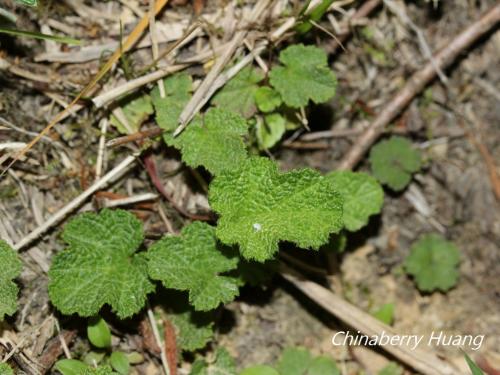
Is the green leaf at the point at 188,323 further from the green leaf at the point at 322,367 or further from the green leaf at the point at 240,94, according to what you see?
the green leaf at the point at 240,94

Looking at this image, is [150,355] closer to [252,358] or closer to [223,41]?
[252,358]

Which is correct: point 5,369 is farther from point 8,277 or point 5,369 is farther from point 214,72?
point 214,72

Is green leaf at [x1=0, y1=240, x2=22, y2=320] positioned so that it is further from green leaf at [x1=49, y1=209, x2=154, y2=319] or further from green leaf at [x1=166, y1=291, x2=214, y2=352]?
green leaf at [x1=166, y1=291, x2=214, y2=352]

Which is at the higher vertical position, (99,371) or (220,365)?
(99,371)

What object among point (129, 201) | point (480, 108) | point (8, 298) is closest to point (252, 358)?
point (129, 201)

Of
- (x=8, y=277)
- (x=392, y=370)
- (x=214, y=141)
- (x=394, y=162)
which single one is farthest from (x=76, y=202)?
(x=392, y=370)

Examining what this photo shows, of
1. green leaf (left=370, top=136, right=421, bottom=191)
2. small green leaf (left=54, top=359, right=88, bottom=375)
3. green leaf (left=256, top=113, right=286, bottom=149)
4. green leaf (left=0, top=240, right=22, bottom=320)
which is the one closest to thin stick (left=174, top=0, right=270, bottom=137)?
green leaf (left=256, top=113, right=286, bottom=149)

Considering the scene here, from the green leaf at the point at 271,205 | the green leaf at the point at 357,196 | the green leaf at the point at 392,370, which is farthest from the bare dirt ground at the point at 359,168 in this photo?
the green leaf at the point at 271,205
